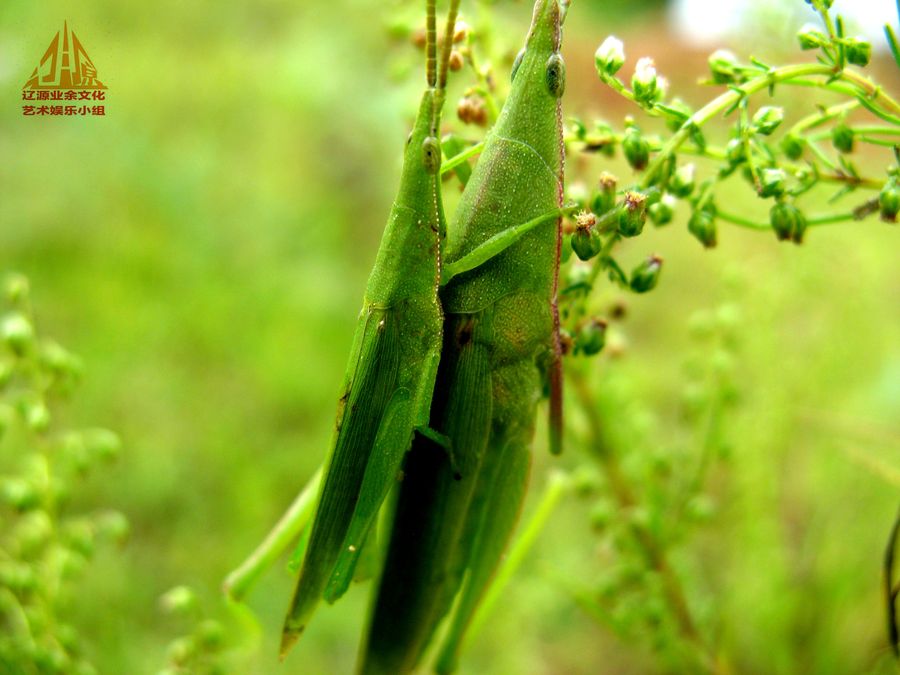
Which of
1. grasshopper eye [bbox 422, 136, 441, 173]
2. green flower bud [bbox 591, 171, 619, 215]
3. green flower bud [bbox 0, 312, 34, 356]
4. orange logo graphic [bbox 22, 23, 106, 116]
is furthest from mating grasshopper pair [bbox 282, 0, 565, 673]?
orange logo graphic [bbox 22, 23, 106, 116]

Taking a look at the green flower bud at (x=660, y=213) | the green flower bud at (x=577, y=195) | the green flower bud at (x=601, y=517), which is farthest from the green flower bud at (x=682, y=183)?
the green flower bud at (x=601, y=517)

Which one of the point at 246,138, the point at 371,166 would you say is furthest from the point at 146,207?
the point at 371,166

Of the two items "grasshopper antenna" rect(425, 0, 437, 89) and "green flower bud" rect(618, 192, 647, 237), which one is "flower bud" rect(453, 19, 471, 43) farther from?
"green flower bud" rect(618, 192, 647, 237)

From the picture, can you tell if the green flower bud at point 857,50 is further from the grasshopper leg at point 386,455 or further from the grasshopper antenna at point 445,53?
the grasshopper leg at point 386,455

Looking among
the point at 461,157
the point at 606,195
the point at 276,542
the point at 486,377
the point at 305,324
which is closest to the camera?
the point at 606,195

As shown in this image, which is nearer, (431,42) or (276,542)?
(431,42)

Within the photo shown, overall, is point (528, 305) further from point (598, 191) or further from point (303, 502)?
point (303, 502)

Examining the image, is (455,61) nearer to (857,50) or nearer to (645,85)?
(645,85)

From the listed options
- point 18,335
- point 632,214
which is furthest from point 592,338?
point 18,335
